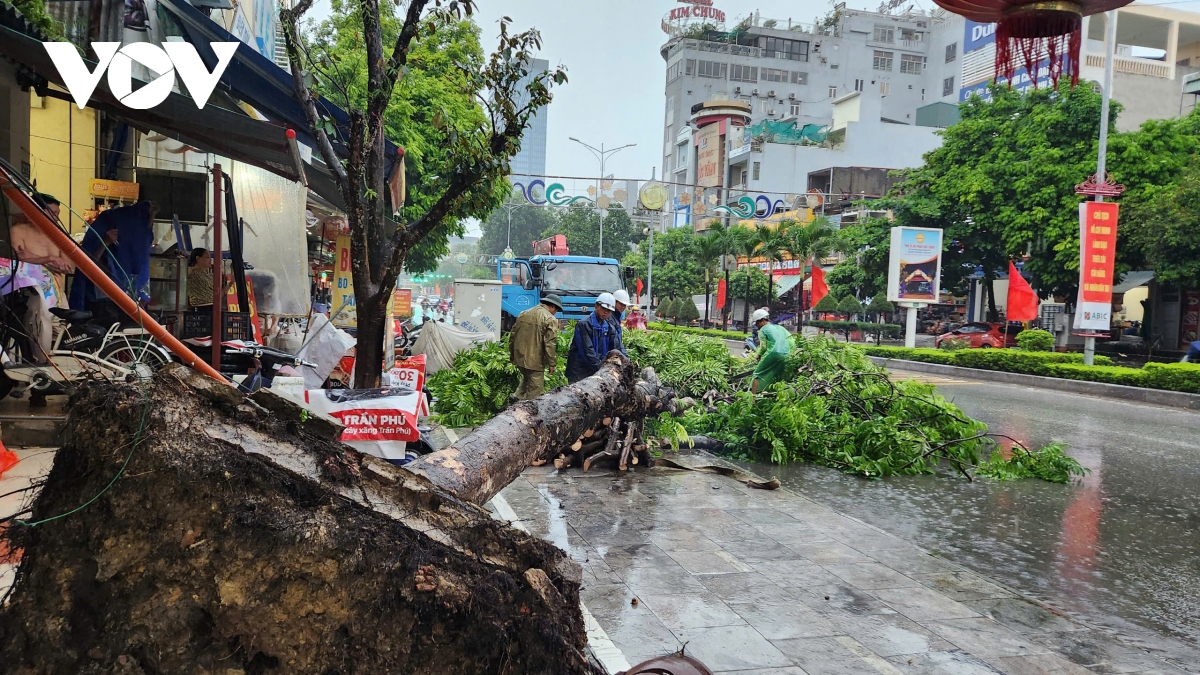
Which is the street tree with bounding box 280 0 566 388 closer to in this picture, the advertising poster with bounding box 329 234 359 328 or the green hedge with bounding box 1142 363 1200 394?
the advertising poster with bounding box 329 234 359 328

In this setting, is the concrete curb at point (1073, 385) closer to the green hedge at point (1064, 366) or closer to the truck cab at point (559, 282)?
the green hedge at point (1064, 366)

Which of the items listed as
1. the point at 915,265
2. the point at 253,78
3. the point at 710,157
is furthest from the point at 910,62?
the point at 253,78

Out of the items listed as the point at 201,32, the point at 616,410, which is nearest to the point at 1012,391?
→ the point at 616,410

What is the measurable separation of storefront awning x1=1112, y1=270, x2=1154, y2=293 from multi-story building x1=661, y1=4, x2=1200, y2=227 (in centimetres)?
1031

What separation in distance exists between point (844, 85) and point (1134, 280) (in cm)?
5648

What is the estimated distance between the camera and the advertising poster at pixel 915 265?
78.9 ft

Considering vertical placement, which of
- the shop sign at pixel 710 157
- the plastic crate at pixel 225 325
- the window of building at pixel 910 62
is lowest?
the plastic crate at pixel 225 325

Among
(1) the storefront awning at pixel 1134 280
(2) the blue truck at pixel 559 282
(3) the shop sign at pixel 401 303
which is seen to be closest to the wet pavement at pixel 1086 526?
(2) the blue truck at pixel 559 282

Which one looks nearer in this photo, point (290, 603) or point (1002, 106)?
point (290, 603)

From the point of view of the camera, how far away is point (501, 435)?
4309 mm

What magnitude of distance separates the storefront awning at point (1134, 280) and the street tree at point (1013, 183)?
2.44m

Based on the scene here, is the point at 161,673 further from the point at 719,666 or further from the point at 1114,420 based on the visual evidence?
the point at 1114,420

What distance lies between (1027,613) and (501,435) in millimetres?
2935

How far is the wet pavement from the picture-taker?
4.62 meters
